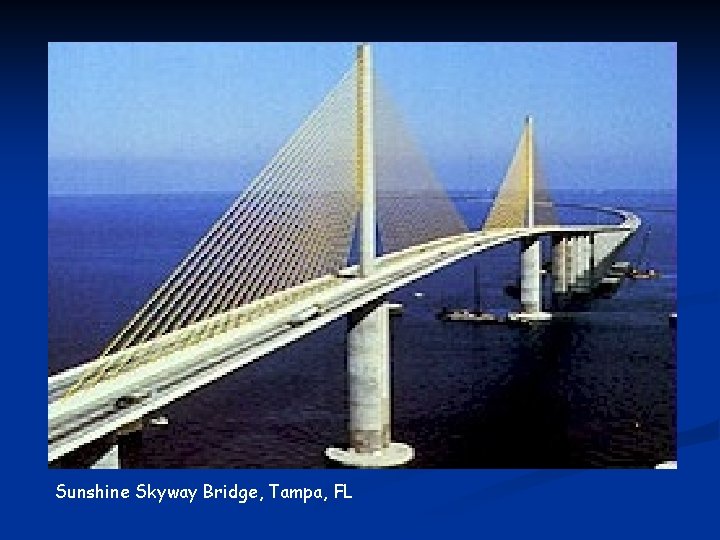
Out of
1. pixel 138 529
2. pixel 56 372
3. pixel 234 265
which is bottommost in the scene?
pixel 138 529

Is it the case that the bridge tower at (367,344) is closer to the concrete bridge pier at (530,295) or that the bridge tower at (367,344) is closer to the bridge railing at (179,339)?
→ the bridge railing at (179,339)

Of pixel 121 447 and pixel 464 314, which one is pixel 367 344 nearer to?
pixel 464 314

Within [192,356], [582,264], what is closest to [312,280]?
[192,356]

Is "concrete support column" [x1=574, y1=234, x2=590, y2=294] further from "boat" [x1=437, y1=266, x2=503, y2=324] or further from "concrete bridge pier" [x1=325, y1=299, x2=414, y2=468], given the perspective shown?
"concrete bridge pier" [x1=325, y1=299, x2=414, y2=468]

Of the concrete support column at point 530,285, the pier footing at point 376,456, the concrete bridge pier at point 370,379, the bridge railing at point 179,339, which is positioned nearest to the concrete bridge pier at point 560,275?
the concrete support column at point 530,285

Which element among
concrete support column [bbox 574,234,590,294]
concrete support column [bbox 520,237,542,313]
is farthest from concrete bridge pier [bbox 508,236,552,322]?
concrete support column [bbox 574,234,590,294]
